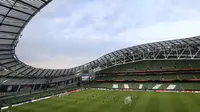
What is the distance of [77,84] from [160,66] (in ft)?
146

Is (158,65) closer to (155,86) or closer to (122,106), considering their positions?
(155,86)

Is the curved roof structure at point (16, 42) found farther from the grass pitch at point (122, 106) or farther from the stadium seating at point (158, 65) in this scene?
the grass pitch at point (122, 106)

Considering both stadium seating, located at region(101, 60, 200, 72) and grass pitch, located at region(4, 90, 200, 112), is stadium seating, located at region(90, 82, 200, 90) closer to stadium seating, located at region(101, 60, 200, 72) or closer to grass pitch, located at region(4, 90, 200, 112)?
stadium seating, located at region(101, 60, 200, 72)

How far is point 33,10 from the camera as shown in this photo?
998 inches

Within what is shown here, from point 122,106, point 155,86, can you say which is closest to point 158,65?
point 155,86

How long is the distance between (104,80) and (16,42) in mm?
55663

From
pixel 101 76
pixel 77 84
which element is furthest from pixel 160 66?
pixel 77 84

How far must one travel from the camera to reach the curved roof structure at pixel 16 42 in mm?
23891

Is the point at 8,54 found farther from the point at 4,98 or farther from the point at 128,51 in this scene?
the point at 128,51

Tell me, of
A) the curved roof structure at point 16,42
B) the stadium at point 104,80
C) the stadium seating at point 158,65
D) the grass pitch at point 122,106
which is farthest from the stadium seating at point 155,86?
the grass pitch at point 122,106

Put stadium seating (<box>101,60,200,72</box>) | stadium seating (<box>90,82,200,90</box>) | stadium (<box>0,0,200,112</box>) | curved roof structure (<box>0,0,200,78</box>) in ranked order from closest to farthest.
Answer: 1. curved roof structure (<box>0,0,200,78</box>)
2. stadium (<box>0,0,200,112</box>)
3. stadium seating (<box>90,82,200,90</box>)
4. stadium seating (<box>101,60,200,72</box>)

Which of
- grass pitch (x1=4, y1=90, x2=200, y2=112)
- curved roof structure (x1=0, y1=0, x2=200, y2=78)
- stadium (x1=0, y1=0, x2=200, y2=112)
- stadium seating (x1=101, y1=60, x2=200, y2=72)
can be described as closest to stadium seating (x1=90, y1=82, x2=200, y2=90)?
stadium (x1=0, y1=0, x2=200, y2=112)

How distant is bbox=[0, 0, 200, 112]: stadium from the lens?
97.6 ft

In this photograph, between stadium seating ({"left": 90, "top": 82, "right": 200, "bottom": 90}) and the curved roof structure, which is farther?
stadium seating ({"left": 90, "top": 82, "right": 200, "bottom": 90})
